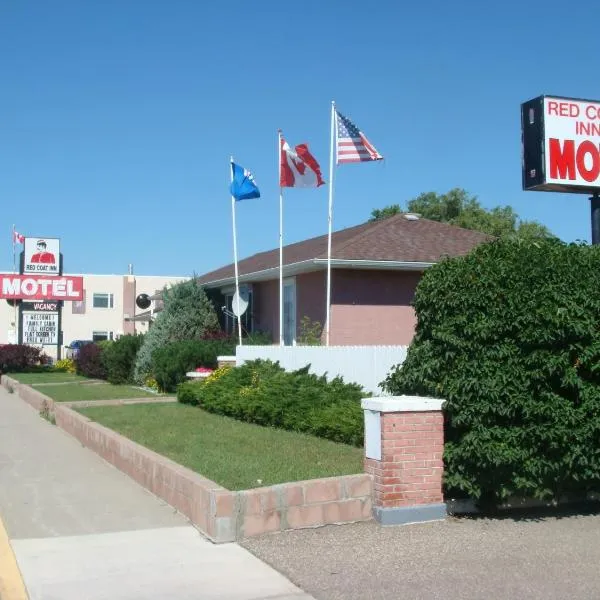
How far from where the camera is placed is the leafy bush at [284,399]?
11805 mm

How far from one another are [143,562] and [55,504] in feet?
9.19

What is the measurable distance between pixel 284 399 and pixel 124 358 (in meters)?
13.5

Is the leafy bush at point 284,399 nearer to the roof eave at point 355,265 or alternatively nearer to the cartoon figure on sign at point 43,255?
the roof eave at point 355,265

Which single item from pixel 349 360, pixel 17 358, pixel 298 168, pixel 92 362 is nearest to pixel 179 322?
pixel 298 168

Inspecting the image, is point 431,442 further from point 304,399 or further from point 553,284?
point 304,399

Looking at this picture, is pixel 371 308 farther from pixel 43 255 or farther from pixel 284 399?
pixel 43 255

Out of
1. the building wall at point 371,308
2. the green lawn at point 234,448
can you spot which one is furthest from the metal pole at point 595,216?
the building wall at point 371,308

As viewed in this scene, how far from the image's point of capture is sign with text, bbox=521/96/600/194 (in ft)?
41.4

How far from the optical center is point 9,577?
259 inches

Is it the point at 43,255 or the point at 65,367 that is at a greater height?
the point at 43,255

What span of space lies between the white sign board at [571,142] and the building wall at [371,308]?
7676mm

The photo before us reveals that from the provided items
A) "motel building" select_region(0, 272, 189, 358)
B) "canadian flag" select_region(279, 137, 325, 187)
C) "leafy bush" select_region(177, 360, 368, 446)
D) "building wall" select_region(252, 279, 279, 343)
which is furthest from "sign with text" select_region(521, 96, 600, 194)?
"motel building" select_region(0, 272, 189, 358)

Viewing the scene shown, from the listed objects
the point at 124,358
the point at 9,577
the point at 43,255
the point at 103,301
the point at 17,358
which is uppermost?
the point at 43,255

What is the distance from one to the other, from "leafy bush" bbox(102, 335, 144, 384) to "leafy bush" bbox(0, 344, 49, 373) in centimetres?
1114
